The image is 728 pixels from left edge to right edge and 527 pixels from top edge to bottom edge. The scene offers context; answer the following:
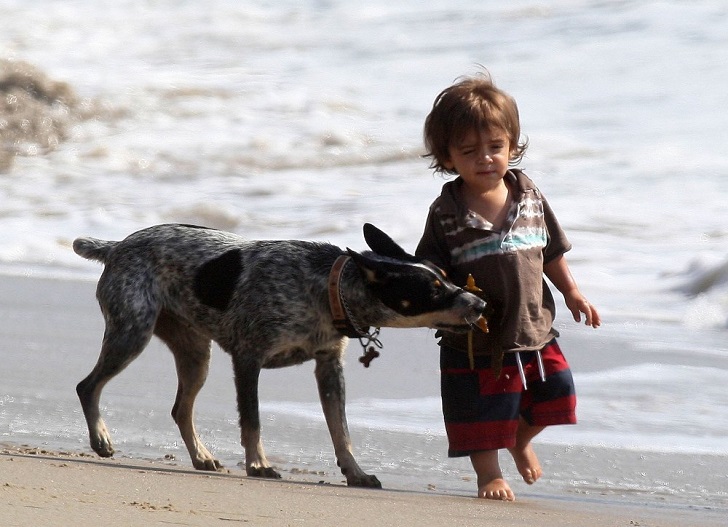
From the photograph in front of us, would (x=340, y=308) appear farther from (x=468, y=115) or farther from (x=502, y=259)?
(x=468, y=115)

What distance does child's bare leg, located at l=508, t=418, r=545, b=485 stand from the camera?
13.8 feet

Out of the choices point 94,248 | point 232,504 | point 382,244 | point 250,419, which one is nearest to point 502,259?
point 382,244

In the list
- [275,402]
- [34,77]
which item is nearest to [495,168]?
[275,402]

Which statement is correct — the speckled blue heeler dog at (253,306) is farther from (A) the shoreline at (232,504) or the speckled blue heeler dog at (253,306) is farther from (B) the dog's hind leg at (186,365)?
(A) the shoreline at (232,504)

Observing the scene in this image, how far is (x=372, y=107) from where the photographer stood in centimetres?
1480

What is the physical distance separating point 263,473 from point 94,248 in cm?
126

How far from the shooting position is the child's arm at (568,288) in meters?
4.45

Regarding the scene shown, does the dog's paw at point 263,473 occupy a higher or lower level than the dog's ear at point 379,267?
lower

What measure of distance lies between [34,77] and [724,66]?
8.48 meters

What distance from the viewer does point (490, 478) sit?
4.13 meters

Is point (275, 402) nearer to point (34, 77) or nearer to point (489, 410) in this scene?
point (489, 410)

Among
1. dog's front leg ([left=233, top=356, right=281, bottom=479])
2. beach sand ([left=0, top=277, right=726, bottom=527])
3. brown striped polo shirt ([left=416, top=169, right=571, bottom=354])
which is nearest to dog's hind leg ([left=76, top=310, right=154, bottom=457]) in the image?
beach sand ([left=0, top=277, right=726, bottom=527])

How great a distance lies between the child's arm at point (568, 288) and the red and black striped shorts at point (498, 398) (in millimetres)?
175

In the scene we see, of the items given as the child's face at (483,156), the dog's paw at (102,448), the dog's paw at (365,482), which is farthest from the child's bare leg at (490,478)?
the dog's paw at (102,448)
